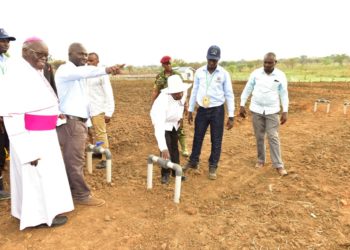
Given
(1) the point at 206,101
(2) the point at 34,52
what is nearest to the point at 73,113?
(2) the point at 34,52

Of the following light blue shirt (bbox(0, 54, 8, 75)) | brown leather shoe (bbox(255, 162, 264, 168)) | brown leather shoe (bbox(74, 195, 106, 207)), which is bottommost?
brown leather shoe (bbox(255, 162, 264, 168))

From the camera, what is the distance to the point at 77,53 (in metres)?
3.49

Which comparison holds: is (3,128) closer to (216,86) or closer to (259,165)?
(216,86)

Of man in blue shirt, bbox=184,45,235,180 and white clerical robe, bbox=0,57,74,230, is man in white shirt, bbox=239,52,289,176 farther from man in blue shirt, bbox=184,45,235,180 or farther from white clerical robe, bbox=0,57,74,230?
white clerical robe, bbox=0,57,74,230

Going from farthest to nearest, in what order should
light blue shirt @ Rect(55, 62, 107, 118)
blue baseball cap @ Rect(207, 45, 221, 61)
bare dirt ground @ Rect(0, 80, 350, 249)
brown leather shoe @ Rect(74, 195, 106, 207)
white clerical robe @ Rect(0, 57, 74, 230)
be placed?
blue baseball cap @ Rect(207, 45, 221, 61) → brown leather shoe @ Rect(74, 195, 106, 207) → light blue shirt @ Rect(55, 62, 107, 118) → bare dirt ground @ Rect(0, 80, 350, 249) → white clerical robe @ Rect(0, 57, 74, 230)

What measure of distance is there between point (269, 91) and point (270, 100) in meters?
0.14

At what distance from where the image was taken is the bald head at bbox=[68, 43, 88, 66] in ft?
11.5

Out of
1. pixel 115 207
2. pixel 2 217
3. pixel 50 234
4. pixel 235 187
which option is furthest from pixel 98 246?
pixel 235 187

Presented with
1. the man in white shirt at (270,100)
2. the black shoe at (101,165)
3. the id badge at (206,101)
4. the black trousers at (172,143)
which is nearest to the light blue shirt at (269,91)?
the man in white shirt at (270,100)

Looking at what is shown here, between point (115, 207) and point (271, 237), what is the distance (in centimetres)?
179

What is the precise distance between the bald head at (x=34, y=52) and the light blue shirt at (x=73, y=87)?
35cm

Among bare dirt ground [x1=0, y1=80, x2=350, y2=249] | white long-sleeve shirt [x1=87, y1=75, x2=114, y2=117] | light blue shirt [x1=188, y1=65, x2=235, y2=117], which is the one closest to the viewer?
bare dirt ground [x1=0, y1=80, x2=350, y2=249]

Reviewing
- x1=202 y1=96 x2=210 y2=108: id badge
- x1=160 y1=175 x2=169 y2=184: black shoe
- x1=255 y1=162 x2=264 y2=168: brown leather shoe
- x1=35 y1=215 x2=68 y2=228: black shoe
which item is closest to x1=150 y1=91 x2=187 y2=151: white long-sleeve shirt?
x1=202 y1=96 x2=210 y2=108: id badge

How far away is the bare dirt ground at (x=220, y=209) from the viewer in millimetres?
3195
